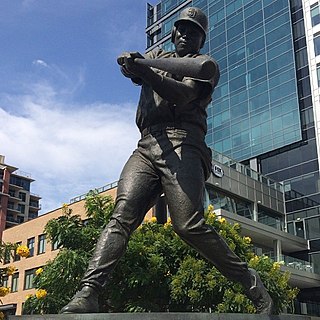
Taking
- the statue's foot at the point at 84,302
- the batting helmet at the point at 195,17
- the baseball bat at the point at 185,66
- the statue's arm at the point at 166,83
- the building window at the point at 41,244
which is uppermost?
the building window at the point at 41,244

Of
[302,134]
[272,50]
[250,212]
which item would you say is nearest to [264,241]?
[250,212]

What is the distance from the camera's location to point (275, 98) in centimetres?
4422

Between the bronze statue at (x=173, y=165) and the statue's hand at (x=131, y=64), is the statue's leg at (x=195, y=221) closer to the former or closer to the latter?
the bronze statue at (x=173, y=165)

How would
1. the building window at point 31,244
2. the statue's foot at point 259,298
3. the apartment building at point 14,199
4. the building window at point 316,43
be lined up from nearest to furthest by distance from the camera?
the statue's foot at point 259,298
the building window at point 316,43
the building window at point 31,244
the apartment building at point 14,199

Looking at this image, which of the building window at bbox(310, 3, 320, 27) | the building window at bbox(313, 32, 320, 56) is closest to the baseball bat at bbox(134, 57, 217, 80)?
the building window at bbox(313, 32, 320, 56)

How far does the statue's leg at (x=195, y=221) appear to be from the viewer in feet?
15.1

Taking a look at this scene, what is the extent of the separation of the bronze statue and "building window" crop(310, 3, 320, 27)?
136 ft

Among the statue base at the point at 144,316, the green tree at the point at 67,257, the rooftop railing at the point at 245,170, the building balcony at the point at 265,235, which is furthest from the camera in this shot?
the rooftop railing at the point at 245,170

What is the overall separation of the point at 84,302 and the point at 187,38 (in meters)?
2.62

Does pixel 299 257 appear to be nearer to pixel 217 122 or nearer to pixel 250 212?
pixel 250 212

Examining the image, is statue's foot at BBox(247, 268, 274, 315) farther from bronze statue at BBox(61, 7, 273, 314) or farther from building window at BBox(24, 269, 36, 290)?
building window at BBox(24, 269, 36, 290)

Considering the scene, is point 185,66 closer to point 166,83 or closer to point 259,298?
point 166,83

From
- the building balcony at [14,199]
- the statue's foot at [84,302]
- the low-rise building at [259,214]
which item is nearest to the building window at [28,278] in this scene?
the low-rise building at [259,214]

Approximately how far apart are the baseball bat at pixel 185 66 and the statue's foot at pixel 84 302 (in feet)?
6.12
